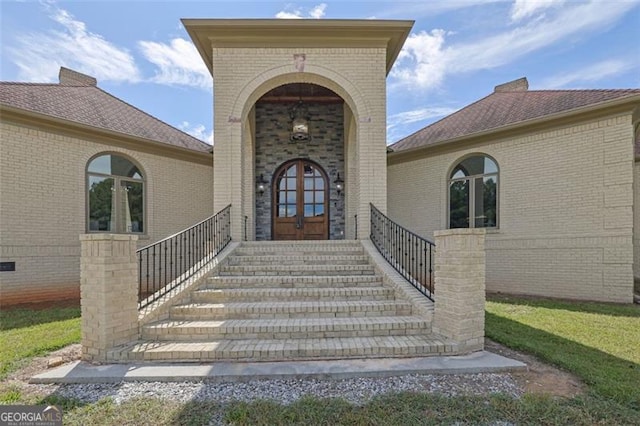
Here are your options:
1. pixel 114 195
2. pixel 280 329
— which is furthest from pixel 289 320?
pixel 114 195

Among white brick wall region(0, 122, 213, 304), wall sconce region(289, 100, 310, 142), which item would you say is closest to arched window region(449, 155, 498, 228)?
wall sconce region(289, 100, 310, 142)

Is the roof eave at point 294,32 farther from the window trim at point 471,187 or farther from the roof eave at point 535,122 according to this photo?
the window trim at point 471,187

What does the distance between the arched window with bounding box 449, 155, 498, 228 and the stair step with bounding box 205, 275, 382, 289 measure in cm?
491

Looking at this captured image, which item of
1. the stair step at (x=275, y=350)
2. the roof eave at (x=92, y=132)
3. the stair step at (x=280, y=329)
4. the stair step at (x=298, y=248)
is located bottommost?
the stair step at (x=275, y=350)

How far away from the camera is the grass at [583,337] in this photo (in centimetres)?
298

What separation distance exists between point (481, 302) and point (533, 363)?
767 millimetres

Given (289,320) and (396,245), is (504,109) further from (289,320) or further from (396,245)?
(289,320)

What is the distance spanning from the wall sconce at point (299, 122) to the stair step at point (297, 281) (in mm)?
4739

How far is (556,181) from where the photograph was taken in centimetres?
735

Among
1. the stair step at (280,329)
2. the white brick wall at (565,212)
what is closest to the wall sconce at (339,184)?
the white brick wall at (565,212)

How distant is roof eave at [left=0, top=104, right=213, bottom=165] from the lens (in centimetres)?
662

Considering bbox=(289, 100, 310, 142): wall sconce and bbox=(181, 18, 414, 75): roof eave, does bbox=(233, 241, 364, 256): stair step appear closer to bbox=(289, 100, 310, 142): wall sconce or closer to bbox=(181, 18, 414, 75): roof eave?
bbox=(289, 100, 310, 142): wall sconce

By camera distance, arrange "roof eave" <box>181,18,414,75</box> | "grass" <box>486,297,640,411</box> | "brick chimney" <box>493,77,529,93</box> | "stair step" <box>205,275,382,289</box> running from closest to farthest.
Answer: "grass" <box>486,297,640,411</box>
"stair step" <box>205,275,382,289</box>
"roof eave" <box>181,18,414,75</box>
"brick chimney" <box>493,77,529,93</box>

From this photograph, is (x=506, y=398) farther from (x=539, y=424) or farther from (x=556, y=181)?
(x=556, y=181)
